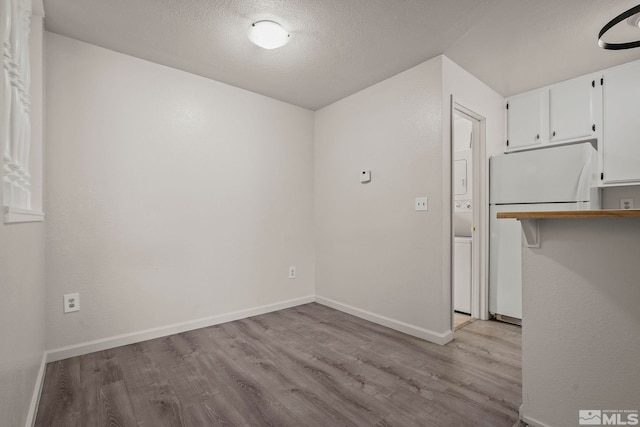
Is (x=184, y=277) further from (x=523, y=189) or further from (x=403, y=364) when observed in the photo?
(x=523, y=189)

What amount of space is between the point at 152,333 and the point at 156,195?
1158 mm

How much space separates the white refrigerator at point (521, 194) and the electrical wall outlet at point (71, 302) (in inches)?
141

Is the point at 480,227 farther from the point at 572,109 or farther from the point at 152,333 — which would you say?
the point at 152,333

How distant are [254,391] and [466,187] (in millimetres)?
2893

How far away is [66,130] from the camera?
2.13m

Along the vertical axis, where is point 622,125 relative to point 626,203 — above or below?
above

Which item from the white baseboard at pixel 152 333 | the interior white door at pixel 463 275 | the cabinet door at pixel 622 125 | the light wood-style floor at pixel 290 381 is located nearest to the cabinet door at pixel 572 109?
the cabinet door at pixel 622 125

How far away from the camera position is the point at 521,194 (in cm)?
279

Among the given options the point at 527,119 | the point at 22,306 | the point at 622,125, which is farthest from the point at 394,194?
the point at 22,306

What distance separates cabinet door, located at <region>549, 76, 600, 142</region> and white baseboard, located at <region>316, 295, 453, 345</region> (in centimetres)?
226

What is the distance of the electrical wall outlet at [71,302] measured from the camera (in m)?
2.11

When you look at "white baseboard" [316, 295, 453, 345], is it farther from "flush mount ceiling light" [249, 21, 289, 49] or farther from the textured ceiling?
"flush mount ceiling light" [249, 21, 289, 49]

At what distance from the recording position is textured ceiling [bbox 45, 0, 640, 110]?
74.2 inches
